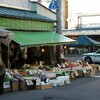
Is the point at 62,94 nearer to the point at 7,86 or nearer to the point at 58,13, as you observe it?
the point at 7,86

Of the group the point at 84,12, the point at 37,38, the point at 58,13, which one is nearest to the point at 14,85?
the point at 37,38

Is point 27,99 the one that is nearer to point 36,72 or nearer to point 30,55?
point 36,72

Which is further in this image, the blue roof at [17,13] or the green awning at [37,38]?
the blue roof at [17,13]

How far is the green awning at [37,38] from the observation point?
63.5 ft

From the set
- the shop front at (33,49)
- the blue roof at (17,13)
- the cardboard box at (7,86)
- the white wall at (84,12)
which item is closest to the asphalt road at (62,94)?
the cardboard box at (7,86)

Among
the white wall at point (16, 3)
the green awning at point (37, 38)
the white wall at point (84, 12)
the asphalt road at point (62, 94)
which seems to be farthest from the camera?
the white wall at point (84, 12)

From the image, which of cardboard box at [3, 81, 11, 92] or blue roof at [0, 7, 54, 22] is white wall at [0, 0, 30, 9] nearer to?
blue roof at [0, 7, 54, 22]

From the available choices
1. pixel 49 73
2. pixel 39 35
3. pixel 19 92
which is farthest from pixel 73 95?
pixel 39 35

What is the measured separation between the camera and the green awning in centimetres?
1937

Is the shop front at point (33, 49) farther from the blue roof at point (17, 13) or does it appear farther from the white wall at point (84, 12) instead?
the white wall at point (84, 12)

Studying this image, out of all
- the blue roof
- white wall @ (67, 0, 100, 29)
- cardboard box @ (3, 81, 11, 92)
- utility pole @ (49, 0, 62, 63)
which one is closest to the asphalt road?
cardboard box @ (3, 81, 11, 92)

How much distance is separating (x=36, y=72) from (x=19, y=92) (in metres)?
3.10

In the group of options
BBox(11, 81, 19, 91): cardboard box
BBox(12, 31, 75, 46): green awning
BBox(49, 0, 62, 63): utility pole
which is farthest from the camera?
BBox(49, 0, 62, 63): utility pole

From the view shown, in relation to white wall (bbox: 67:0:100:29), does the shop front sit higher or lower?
lower
